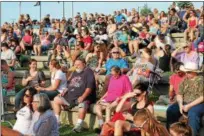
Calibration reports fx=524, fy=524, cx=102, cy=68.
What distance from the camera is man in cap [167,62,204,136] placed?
745 cm

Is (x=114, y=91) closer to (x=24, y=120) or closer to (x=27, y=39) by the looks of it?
(x=24, y=120)

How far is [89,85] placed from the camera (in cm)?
939

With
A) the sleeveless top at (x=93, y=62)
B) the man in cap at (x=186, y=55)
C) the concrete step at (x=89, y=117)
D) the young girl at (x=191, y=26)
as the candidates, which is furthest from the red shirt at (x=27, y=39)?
the concrete step at (x=89, y=117)

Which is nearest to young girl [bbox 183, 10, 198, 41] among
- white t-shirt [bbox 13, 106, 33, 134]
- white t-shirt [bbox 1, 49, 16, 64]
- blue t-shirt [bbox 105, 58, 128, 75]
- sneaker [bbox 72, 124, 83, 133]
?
blue t-shirt [bbox 105, 58, 128, 75]

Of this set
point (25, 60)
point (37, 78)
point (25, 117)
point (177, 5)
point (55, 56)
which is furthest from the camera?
point (177, 5)

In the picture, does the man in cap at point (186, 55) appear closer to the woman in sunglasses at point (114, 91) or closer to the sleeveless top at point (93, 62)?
the sleeveless top at point (93, 62)

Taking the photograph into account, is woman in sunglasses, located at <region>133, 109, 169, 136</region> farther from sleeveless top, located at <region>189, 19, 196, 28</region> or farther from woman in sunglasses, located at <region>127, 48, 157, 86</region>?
sleeveless top, located at <region>189, 19, 196, 28</region>

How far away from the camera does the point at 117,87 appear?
9109mm

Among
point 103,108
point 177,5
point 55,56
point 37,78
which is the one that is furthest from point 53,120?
point 177,5

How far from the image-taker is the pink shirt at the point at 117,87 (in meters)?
9.03

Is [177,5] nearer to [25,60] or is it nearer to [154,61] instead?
[25,60]

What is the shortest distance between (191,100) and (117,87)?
68.3 inches

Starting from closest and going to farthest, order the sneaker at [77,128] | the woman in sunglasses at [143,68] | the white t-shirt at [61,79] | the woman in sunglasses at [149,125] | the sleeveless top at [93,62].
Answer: the woman in sunglasses at [149,125]
the sneaker at [77,128]
the white t-shirt at [61,79]
the woman in sunglasses at [143,68]
the sleeveless top at [93,62]

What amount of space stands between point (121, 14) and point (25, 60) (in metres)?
5.08
